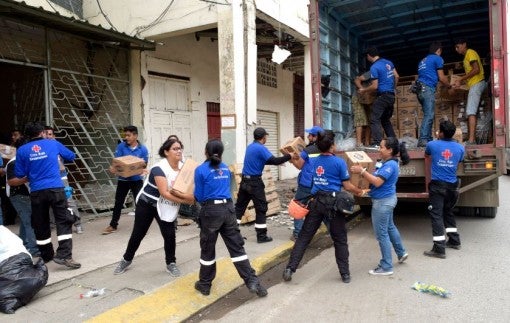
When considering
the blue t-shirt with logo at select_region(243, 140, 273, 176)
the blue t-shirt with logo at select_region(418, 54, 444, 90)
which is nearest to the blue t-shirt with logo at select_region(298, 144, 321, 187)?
the blue t-shirt with logo at select_region(243, 140, 273, 176)

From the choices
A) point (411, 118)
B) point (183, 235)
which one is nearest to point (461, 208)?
point (411, 118)

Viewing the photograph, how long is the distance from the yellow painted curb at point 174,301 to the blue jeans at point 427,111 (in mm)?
3795

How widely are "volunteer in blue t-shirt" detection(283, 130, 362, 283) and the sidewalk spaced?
89cm

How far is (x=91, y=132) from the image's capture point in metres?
8.33

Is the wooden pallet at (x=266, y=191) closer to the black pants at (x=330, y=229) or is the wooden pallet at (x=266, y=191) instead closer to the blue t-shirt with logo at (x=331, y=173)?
the black pants at (x=330, y=229)

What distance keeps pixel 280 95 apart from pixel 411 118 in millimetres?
7013

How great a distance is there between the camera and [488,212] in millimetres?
6816

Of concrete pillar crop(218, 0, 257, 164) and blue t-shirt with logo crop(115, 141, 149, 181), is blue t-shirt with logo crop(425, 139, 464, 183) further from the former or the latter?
blue t-shirt with logo crop(115, 141, 149, 181)

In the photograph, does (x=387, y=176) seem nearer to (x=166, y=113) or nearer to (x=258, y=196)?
(x=258, y=196)

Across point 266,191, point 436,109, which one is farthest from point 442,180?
point 266,191

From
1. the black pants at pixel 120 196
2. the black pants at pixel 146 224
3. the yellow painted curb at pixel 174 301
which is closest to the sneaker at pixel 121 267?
the black pants at pixel 146 224

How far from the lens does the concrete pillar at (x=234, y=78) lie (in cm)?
730

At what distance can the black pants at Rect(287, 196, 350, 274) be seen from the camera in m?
4.18

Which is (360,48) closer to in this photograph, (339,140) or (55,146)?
(339,140)
